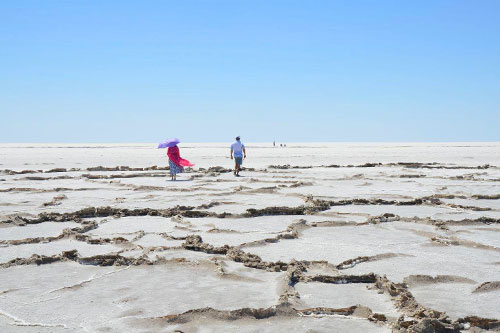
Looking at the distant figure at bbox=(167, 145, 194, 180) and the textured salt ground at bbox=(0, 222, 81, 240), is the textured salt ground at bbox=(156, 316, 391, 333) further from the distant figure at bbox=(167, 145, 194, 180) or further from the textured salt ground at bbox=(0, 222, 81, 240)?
the distant figure at bbox=(167, 145, 194, 180)

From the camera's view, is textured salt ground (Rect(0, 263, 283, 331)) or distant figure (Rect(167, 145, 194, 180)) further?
distant figure (Rect(167, 145, 194, 180))

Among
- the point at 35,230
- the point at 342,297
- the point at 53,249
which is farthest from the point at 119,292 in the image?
the point at 35,230

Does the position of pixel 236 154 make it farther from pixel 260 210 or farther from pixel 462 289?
pixel 462 289

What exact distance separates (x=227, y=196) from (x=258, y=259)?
16.6ft

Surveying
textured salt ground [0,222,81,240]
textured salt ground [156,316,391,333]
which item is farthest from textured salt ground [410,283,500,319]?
textured salt ground [0,222,81,240]

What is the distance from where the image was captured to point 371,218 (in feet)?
22.2

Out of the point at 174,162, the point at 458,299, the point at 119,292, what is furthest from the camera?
the point at 174,162

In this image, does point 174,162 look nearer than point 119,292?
No

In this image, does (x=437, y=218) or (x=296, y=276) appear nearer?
(x=296, y=276)

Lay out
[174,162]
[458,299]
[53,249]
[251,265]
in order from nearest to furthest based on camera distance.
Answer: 1. [458,299]
2. [251,265]
3. [53,249]
4. [174,162]

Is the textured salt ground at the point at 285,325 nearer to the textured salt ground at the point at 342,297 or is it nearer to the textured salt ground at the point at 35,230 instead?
the textured salt ground at the point at 342,297

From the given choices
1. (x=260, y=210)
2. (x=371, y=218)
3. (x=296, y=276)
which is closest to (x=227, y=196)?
(x=260, y=210)

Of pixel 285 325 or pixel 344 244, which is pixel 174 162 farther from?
pixel 285 325

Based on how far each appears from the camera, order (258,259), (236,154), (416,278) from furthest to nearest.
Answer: (236,154) → (258,259) → (416,278)
